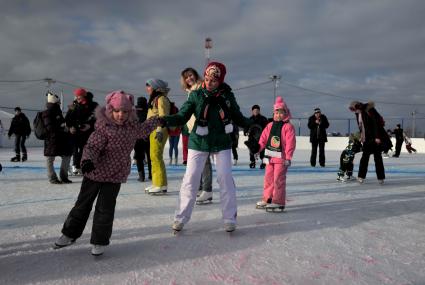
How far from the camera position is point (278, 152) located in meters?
3.99

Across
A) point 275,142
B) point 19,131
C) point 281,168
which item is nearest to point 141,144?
point 275,142

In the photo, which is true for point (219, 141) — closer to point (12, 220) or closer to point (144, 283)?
point (144, 283)

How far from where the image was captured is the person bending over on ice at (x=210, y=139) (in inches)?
120

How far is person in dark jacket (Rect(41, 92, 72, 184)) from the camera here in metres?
5.79

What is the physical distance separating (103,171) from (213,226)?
1.24 meters

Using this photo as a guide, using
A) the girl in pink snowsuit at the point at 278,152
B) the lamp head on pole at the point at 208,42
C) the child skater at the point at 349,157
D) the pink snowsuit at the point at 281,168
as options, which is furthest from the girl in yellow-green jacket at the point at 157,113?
the lamp head on pole at the point at 208,42

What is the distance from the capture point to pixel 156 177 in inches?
194

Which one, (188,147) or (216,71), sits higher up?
(216,71)

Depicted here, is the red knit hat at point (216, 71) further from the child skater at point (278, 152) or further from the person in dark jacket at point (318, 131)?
the person in dark jacket at point (318, 131)

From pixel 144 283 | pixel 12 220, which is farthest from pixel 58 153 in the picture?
pixel 144 283

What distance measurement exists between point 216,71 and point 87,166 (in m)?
1.39

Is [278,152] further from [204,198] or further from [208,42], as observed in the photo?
[208,42]

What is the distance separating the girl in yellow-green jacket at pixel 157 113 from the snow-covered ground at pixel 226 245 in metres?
0.29

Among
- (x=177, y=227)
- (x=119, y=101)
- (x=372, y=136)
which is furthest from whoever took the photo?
(x=372, y=136)
